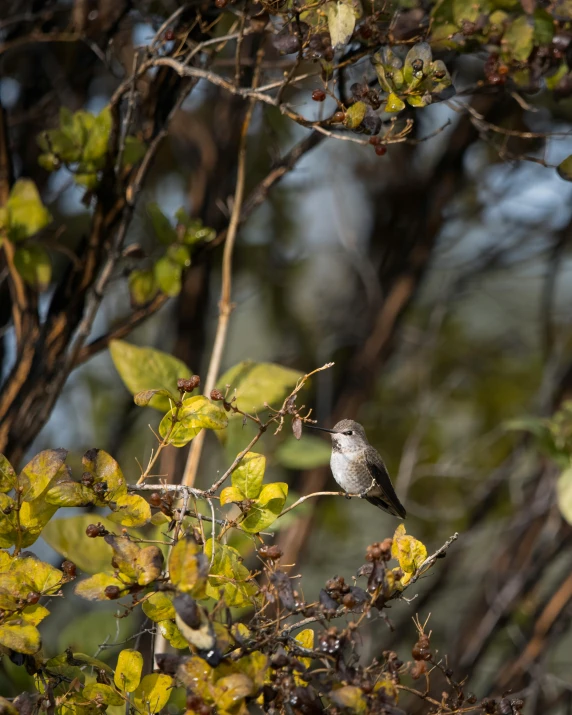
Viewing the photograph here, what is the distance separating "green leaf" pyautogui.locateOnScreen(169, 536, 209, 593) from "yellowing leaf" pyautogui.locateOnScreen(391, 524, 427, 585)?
1.31ft

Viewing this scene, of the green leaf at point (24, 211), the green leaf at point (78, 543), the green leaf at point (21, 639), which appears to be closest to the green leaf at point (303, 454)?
the green leaf at point (78, 543)

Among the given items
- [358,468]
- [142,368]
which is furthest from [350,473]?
[142,368]

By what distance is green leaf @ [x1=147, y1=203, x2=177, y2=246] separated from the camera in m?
→ 2.23

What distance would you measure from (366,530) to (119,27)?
4.40 meters

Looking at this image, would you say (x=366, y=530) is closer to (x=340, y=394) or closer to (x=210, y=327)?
(x=210, y=327)

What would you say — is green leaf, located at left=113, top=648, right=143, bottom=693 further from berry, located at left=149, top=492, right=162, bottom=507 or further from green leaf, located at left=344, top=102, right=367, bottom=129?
green leaf, located at left=344, top=102, right=367, bottom=129

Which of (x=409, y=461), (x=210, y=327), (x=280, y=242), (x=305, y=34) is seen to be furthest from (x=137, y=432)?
(x=305, y=34)

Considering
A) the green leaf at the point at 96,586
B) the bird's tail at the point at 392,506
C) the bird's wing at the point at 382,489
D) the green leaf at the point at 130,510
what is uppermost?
the green leaf at the point at 130,510

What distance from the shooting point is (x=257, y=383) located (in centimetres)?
216

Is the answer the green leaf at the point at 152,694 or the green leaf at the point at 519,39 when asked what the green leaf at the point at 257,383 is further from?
the green leaf at the point at 519,39

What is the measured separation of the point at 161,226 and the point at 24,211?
362 mm

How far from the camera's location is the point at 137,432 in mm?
4523

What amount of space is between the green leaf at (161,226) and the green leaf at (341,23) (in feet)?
2.45

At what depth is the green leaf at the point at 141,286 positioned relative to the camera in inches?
90.7
